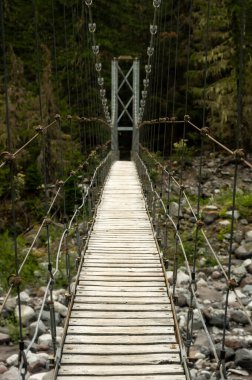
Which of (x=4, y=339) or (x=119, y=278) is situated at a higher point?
(x=119, y=278)

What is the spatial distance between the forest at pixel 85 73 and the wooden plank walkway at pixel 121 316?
339 cm

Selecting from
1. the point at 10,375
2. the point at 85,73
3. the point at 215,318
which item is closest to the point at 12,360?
the point at 10,375

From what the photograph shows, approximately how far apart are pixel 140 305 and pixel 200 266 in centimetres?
300

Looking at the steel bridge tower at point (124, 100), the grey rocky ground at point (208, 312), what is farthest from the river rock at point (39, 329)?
the steel bridge tower at point (124, 100)

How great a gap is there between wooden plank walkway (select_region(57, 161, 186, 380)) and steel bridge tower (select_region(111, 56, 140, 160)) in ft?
28.5

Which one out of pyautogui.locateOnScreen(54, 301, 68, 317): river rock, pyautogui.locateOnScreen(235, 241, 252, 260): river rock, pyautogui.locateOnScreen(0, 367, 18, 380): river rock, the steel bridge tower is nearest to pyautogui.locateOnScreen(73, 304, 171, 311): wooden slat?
pyautogui.locateOnScreen(0, 367, 18, 380): river rock

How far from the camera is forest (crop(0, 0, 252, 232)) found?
898 cm

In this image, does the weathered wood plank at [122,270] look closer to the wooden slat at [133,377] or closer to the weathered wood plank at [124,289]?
the weathered wood plank at [124,289]

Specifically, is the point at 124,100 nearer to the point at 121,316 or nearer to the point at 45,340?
the point at 45,340

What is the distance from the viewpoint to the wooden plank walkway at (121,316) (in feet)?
8.13

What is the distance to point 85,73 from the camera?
9906 mm

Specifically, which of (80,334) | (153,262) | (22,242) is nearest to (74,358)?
(80,334)

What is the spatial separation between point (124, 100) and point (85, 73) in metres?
8.25

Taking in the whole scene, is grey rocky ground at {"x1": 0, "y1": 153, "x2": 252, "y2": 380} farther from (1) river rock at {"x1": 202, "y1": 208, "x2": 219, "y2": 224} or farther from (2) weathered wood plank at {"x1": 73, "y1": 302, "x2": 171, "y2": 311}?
(2) weathered wood plank at {"x1": 73, "y1": 302, "x2": 171, "y2": 311}
